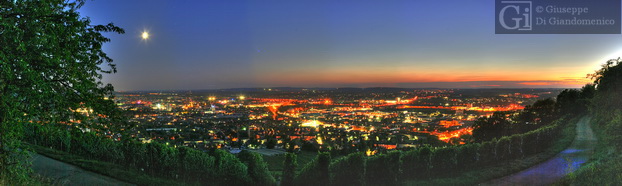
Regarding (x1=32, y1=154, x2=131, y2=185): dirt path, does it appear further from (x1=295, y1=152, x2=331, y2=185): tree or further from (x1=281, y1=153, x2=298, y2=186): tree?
(x1=295, y1=152, x2=331, y2=185): tree

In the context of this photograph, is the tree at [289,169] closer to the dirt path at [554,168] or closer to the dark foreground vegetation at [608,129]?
the dirt path at [554,168]

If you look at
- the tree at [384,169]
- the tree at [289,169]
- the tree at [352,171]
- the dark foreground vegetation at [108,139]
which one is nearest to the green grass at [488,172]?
the dark foreground vegetation at [108,139]

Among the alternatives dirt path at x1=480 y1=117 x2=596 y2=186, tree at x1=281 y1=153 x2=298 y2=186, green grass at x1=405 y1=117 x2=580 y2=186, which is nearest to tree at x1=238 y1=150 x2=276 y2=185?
tree at x1=281 y1=153 x2=298 y2=186

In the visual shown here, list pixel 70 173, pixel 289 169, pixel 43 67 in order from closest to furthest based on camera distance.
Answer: pixel 43 67 < pixel 70 173 < pixel 289 169

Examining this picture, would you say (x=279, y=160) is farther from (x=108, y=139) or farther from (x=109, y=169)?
(x=108, y=139)

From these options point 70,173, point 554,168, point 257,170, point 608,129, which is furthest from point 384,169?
point 70,173
